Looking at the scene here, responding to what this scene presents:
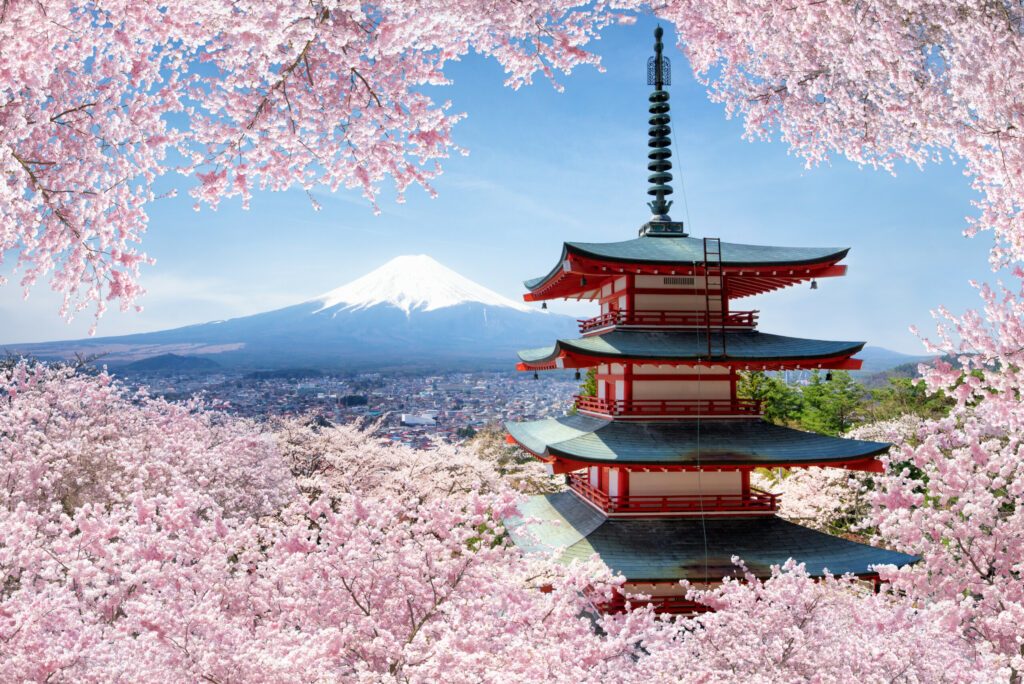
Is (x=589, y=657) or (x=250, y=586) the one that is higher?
(x=250, y=586)

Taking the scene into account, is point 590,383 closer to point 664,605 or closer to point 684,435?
point 684,435

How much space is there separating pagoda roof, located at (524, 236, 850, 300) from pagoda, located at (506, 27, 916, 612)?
0.11 feet

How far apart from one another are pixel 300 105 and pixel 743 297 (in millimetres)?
12107

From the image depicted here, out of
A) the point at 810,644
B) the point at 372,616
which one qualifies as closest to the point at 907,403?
the point at 810,644

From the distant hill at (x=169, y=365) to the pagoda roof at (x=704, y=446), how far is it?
4612 centimetres

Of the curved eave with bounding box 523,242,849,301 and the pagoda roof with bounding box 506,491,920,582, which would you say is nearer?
the pagoda roof with bounding box 506,491,920,582

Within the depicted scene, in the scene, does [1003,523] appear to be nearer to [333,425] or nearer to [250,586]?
[250,586]

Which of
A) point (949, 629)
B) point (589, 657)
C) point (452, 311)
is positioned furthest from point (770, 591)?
point (452, 311)

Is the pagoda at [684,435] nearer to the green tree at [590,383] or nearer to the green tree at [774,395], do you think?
the green tree at [774,395]

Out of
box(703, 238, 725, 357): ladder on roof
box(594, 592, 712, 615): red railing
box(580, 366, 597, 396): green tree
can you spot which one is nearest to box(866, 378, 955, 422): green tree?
box(580, 366, 597, 396): green tree

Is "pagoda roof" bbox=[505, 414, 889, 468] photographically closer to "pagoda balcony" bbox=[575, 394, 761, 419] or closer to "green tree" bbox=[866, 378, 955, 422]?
"pagoda balcony" bbox=[575, 394, 761, 419]

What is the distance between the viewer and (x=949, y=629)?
7.91 meters

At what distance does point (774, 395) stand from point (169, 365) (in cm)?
4397

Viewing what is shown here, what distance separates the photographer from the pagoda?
11.2 metres
